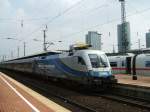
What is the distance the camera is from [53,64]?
31.8 m

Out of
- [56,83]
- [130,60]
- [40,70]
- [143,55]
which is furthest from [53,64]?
[130,60]

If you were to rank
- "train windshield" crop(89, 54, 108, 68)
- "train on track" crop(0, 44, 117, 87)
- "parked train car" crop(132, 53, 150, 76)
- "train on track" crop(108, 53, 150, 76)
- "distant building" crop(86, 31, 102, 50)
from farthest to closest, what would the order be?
"distant building" crop(86, 31, 102, 50), "train on track" crop(108, 53, 150, 76), "parked train car" crop(132, 53, 150, 76), "train windshield" crop(89, 54, 108, 68), "train on track" crop(0, 44, 117, 87)

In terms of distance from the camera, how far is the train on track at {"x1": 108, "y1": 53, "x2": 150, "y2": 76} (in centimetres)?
3812

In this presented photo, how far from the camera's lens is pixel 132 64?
41031 mm

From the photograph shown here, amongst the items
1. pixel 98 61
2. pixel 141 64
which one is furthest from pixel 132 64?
pixel 98 61

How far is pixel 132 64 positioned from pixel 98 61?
59.2ft

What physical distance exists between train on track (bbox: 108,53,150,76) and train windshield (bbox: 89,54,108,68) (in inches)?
572

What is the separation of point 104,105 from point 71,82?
9.82 m

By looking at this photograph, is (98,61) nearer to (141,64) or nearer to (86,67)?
(86,67)

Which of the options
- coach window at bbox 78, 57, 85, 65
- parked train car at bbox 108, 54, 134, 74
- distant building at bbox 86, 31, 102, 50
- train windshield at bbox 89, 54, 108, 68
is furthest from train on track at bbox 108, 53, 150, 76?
coach window at bbox 78, 57, 85, 65

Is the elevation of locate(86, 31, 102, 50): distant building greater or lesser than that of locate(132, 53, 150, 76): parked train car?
greater

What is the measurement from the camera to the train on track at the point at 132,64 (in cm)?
3812

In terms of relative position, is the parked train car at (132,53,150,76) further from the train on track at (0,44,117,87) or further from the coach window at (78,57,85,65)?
the coach window at (78,57,85,65)

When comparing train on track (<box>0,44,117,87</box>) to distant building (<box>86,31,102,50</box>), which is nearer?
train on track (<box>0,44,117,87</box>)
